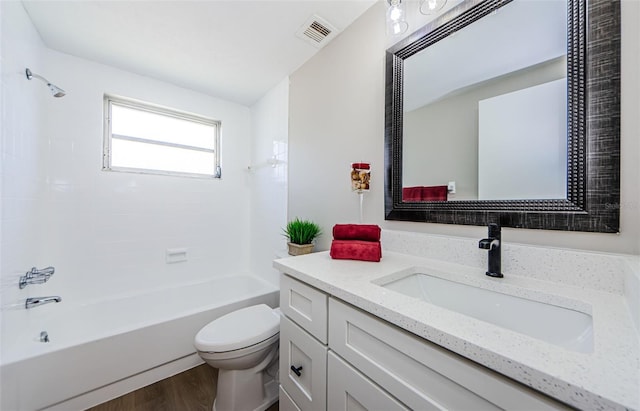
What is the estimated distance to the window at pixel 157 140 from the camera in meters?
2.06

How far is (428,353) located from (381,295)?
0.58 feet

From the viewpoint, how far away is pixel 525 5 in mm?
844

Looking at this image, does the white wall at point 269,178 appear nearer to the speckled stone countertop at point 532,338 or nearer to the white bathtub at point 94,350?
the white bathtub at point 94,350

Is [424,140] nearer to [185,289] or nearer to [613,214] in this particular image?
[613,214]

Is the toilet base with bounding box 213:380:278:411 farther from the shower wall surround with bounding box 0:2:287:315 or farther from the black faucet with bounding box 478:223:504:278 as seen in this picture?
the black faucet with bounding box 478:223:504:278

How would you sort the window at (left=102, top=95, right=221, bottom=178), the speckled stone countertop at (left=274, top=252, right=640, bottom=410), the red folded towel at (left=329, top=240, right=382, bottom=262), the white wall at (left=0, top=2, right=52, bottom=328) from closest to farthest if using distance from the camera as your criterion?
the speckled stone countertop at (left=274, top=252, right=640, bottom=410) < the red folded towel at (left=329, top=240, right=382, bottom=262) < the white wall at (left=0, top=2, right=52, bottom=328) < the window at (left=102, top=95, right=221, bottom=178)

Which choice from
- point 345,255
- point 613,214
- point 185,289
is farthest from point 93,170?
point 613,214

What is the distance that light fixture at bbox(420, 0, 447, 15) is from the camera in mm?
1058

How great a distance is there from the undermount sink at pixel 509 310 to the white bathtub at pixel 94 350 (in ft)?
4.86

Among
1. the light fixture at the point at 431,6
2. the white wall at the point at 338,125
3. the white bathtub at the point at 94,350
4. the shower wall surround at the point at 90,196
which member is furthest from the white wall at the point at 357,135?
the white bathtub at the point at 94,350

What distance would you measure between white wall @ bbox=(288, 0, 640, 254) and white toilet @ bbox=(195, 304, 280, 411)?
657 mm

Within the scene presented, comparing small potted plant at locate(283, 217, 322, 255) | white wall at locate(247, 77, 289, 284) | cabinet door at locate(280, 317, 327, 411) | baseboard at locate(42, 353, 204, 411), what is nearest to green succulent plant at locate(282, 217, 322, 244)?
small potted plant at locate(283, 217, 322, 255)

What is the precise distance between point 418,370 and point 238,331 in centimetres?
107

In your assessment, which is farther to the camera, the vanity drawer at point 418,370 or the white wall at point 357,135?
the white wall at point 357,135
